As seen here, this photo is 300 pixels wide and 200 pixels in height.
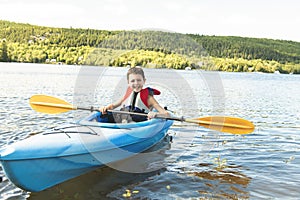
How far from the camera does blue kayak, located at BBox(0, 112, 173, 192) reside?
13.2 ft

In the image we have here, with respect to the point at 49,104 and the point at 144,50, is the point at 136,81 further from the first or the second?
the point at 144,50

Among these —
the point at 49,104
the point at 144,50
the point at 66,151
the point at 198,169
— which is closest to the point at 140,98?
the point at 198,169

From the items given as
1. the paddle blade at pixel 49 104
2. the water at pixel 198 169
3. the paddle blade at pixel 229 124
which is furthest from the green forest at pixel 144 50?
the paddle blade at pixel 229 124

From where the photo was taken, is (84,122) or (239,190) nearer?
(239,190)

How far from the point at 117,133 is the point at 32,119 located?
4952mm

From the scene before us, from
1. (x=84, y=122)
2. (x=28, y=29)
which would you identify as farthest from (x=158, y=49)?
(x=28, y=29)

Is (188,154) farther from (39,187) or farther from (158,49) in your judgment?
(158,49)

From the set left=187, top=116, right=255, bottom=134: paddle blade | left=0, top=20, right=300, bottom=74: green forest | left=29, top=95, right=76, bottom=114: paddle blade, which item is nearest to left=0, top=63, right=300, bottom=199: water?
left=187, top=116, right=255, bottom=134: paddle blade

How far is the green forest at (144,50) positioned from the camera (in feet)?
33.4

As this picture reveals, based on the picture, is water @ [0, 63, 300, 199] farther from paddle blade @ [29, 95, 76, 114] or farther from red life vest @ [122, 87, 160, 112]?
red life vest @ [122, 87, 160, 112]

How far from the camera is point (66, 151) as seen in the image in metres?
4.37

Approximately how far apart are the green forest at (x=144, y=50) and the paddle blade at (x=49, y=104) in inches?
108

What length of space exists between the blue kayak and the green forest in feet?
13.1

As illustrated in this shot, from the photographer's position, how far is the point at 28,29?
76062mm
